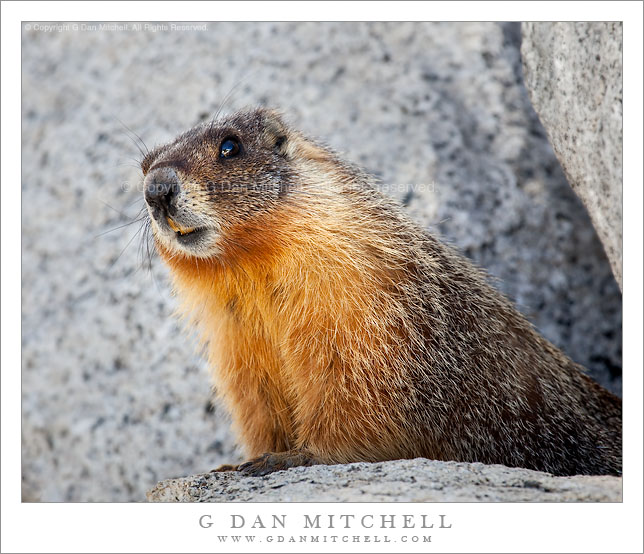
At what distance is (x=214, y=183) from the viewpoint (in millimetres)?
2654

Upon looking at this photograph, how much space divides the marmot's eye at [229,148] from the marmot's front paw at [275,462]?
1170mm

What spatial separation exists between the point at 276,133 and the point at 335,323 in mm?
854

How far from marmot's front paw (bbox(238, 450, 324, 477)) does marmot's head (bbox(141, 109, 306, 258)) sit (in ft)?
2.61

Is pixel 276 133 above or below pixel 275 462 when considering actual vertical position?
above

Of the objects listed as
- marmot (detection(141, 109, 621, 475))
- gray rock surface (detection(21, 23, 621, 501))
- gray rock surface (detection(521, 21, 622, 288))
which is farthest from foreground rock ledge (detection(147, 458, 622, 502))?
gray rock surface (detection(21, 23, 621, 501))

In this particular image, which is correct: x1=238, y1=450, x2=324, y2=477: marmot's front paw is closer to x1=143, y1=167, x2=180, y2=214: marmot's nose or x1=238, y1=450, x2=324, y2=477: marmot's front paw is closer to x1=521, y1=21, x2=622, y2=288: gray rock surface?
x1=143, y1=167, x2=180, y2=214: marmot's nose

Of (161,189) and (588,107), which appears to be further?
(588,107)

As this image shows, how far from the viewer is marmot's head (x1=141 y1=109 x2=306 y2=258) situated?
259cm

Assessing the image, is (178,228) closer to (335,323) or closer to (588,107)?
(335,323)

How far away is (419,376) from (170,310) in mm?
1903

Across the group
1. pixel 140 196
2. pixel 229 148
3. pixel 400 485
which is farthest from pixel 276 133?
pixel 140 196

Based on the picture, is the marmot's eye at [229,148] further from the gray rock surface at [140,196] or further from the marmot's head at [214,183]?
the gray rock surface at [140,196]

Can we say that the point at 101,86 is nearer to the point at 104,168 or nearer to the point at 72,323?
the point at 104,168
